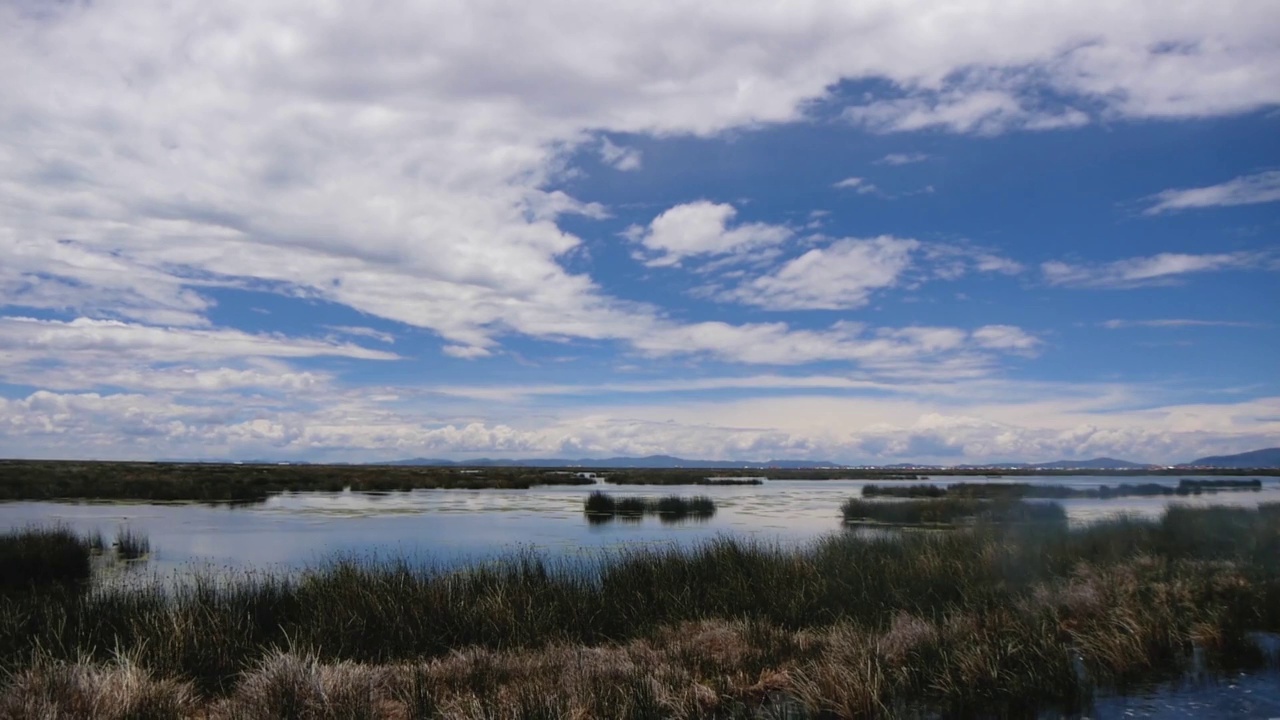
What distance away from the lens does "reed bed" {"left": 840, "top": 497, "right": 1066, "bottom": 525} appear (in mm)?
35500

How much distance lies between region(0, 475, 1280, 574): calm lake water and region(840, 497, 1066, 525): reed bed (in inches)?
49.5

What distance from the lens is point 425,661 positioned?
11414mm

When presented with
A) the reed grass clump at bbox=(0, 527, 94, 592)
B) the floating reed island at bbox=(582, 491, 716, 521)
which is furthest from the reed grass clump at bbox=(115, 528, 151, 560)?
the floating reed island at bbox=(582, 491, 716, 521)

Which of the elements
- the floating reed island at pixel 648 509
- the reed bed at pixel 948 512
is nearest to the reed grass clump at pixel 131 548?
the floating reed island at pixel 648 509

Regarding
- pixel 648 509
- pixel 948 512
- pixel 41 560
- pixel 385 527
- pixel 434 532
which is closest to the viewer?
pixel 41 560

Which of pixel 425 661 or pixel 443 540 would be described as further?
pixel 443 540

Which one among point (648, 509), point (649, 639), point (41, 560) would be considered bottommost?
point (648, 509)

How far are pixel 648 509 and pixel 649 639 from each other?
3345 centimetres

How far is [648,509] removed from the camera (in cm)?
4603

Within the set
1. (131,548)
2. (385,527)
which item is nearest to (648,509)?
(385,527)

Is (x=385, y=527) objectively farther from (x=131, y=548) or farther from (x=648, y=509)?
(x=648, y=509)

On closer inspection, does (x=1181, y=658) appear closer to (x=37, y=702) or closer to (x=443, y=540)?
(x=37, y=702)

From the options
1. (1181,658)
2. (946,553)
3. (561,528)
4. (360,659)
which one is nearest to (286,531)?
(561,528)

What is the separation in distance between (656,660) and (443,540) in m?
20.0
